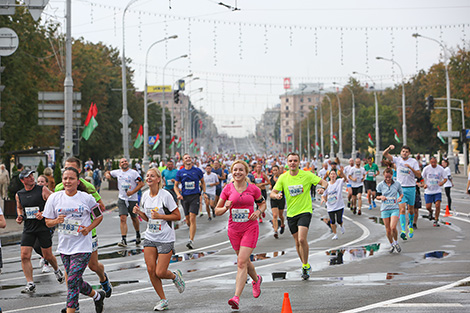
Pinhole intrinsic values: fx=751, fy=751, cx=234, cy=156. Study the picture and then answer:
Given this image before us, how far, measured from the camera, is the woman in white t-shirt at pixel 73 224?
789 centimetres

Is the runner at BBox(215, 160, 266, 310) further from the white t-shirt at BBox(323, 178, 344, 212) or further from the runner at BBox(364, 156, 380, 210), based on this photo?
the runner at BBox(364, 156, 380, 210)

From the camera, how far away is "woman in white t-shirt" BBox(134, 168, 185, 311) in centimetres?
867

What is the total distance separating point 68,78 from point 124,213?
1046 centimetres

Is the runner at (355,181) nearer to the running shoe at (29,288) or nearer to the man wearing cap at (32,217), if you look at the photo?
the man wearing cap at (32,217)

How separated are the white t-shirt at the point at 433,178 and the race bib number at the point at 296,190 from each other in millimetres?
8845

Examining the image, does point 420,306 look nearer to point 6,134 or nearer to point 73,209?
point 73,209

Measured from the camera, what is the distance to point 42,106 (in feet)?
84.6

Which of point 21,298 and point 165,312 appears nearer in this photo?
point 165,312

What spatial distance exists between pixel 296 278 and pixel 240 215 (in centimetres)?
207

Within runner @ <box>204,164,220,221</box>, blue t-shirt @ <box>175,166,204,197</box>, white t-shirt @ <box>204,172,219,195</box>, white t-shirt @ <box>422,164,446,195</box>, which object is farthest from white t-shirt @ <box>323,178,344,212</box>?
white t-shirt @ <box>204,172,219,195</box>

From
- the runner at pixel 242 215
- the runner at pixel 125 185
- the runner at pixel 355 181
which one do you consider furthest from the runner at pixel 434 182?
the runner at pixel 242 215

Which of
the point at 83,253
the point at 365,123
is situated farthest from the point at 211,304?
the point at 365,123

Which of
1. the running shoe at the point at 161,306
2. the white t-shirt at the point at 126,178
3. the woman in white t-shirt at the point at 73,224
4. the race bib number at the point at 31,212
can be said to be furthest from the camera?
the white t-shirt at the point at 126,178

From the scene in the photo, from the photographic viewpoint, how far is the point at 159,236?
8.81m
